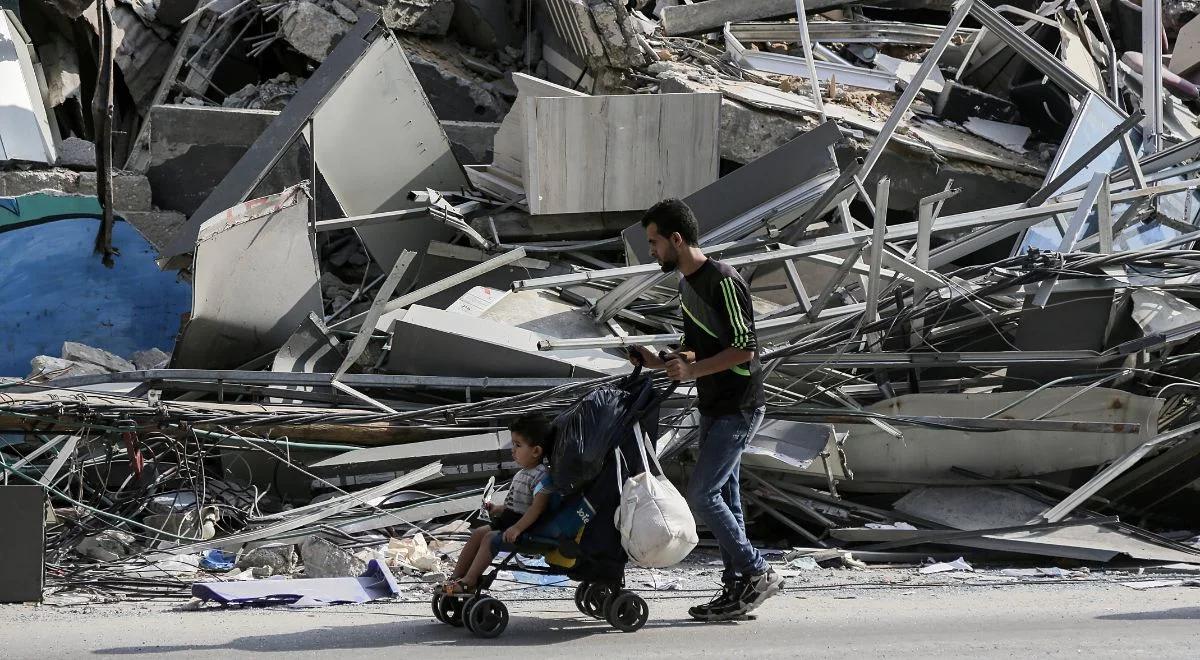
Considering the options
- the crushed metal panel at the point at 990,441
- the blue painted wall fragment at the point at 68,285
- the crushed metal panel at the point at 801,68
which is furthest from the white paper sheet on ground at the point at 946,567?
the blue painted wall fragment at the point at 68,285

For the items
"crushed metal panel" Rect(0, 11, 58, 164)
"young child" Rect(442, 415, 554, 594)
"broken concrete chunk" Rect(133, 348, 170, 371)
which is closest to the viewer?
"young child" Rect(442, 415, 554, 594)

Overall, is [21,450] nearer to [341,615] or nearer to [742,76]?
[341,615]

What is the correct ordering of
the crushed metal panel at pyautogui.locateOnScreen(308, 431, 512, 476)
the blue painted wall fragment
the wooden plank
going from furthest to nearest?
the blue painted wall fragment, the wooden plank, the crushed metal panel at pyautogui.locateOnScreen(308, 431, 512, 476)

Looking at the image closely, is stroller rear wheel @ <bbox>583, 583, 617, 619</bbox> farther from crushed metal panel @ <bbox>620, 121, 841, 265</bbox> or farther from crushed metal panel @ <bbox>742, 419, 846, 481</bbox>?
crushed metal panel @ <bbox>620, 121, 841, 265</bbox>

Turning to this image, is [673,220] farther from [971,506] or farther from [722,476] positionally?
[971,506]

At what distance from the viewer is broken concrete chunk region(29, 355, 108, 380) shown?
7844 mm

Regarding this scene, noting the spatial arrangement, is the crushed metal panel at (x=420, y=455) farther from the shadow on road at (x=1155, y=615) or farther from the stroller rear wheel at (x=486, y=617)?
the shadow on road at (x=1155, y=615)

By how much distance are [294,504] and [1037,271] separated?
179 inches

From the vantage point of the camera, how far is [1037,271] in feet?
23.7

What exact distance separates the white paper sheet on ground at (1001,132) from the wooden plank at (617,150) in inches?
103

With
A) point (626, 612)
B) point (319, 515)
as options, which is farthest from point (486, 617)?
point (319, 515)

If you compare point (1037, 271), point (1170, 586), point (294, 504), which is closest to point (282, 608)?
point (294, 504)

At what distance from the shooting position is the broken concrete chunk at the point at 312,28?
11.4 meters

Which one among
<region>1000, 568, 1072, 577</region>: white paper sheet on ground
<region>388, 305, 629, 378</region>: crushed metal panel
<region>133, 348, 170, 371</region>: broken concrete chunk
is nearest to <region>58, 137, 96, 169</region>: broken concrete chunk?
<region>133, 348, 170, 371</region>: broken concrete chunk
